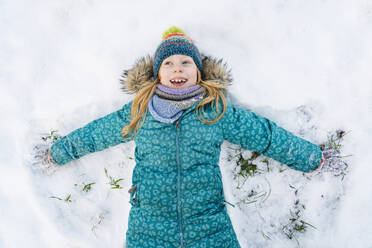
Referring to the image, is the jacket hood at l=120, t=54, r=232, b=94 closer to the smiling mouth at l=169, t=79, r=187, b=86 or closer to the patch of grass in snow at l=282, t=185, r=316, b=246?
the smiling mouth at l=169, t=79, r=187, b=86

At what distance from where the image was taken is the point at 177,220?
6.22 ft

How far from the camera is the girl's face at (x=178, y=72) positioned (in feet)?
6.40

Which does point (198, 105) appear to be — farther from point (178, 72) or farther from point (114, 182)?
point (114, 182)

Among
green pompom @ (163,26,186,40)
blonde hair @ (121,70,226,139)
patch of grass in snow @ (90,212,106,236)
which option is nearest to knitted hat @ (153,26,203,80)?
green pompom @ (163,26,186,40)

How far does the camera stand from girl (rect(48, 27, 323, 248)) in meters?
1.90

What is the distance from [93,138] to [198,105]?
0.91 m

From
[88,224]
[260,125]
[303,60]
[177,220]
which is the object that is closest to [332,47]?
[303,60]

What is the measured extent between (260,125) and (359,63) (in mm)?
970

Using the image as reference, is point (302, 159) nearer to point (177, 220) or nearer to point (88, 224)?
point (177, 220)

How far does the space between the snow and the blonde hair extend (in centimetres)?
26

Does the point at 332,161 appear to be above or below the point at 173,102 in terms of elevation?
below

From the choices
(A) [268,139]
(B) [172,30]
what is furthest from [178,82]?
(A) [268,139]

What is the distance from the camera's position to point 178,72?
6.37 ft

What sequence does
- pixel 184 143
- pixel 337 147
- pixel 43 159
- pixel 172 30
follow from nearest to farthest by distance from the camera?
pixel 184 143, pixel 172 30, pixel 337 147, pixel 43 159
